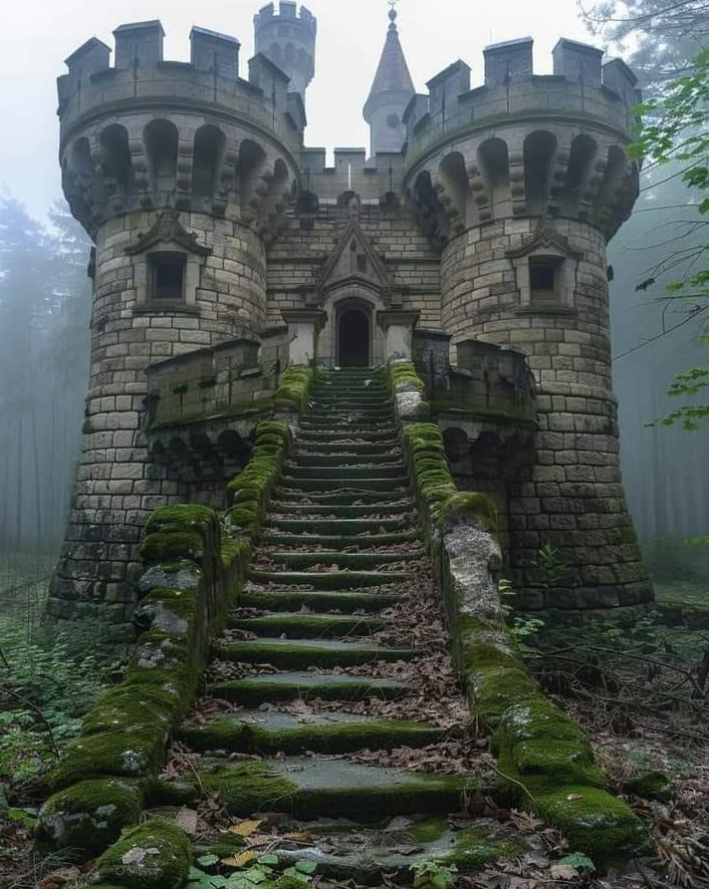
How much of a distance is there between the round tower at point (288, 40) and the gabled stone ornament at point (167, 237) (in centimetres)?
2778

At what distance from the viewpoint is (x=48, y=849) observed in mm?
2770

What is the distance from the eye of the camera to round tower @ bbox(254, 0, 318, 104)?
3866 cm

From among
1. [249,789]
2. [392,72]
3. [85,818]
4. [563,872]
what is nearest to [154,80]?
[249,789]

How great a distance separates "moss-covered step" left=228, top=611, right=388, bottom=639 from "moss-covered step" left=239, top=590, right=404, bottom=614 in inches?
11.2

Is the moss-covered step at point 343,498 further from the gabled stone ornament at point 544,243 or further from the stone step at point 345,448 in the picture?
the gabled stone ornament at point 544,243

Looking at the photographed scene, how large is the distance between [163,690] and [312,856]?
141cm

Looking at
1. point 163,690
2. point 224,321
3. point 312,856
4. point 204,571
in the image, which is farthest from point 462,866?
point 224,321

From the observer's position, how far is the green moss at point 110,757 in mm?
3055

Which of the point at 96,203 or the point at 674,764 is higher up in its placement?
the point at 96,203

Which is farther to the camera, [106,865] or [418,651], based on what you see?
[418,651]

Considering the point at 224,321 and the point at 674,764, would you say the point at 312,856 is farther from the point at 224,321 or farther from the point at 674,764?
the point at 224,321

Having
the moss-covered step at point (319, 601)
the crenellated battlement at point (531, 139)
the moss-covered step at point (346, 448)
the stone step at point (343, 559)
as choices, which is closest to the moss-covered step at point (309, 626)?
the moss-covered step at point (319, 601)

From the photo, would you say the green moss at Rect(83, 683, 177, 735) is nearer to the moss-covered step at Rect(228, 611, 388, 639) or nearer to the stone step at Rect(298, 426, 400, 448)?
the moss-covered step at Rect(228, 611, 388, 639)

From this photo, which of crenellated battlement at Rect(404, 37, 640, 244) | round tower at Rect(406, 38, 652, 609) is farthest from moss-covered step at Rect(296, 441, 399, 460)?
crenellated battlement at Rect(404, 37, 640, 244)
